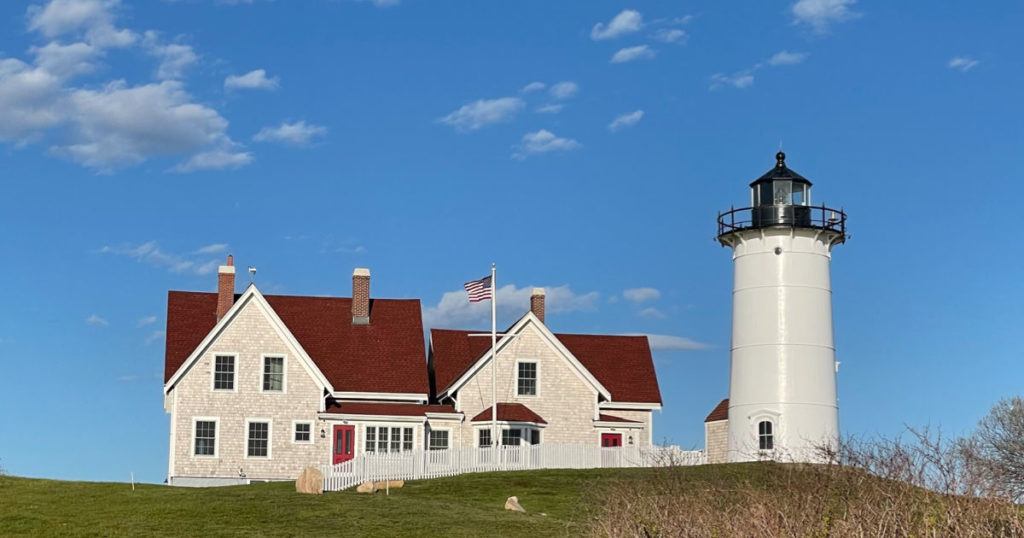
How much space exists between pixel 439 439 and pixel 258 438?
5948 millimetres

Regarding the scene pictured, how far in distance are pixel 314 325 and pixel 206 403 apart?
18.0 feet

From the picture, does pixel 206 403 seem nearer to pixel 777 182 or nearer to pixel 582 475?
pixel 582 475

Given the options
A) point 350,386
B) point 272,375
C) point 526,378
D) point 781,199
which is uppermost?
point 781,199

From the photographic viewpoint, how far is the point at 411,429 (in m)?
44.1

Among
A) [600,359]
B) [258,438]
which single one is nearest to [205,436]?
[258,438]

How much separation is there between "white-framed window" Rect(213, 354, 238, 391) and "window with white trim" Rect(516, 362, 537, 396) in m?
9.59

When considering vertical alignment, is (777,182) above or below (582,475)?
above

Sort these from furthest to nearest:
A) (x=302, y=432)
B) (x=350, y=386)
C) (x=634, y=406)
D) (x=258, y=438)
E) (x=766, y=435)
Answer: (x=634, y=406) < (x=350, y=386) < (x=302, y=432) < (x=258, y=438) < (x=766, y=435)

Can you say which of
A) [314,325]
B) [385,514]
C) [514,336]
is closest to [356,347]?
[314,325]

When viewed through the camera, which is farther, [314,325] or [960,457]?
[314,325]

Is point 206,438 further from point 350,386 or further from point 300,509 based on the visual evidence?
point 300,509

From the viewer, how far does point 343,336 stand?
1848 inches

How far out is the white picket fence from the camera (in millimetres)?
36094

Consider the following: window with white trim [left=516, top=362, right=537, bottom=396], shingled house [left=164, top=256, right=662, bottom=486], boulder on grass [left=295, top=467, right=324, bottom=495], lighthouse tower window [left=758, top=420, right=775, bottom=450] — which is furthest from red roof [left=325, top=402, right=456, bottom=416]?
boulder on grass [left=295, top=467, right=324, bottom=495]
